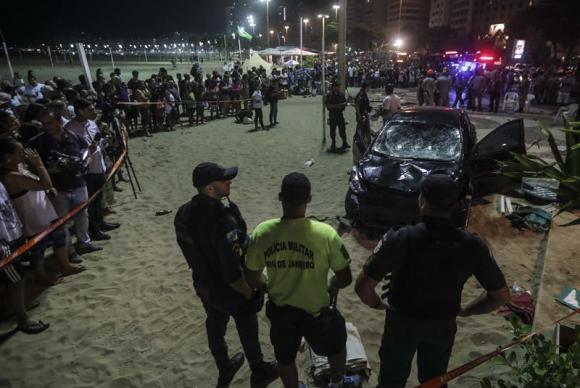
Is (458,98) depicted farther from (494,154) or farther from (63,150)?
(63,150)

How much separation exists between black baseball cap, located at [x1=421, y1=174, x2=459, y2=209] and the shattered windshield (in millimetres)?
4236

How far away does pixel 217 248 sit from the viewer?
266 cm

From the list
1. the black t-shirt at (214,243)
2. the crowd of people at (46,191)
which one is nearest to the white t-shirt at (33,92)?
the crowd of people at (46,191)

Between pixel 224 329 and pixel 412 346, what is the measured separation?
1.60 m

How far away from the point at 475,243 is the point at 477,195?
15.7 ft

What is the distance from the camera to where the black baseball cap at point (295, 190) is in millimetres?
2365

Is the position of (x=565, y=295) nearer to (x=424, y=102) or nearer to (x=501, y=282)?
(x=501, y=282)

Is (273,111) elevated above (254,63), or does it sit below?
below

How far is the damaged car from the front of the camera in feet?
18.2

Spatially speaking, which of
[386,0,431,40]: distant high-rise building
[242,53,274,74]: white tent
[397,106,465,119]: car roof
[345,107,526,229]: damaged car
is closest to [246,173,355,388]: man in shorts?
[345,107,526,229]: damaged car

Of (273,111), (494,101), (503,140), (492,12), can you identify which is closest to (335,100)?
(273,111)

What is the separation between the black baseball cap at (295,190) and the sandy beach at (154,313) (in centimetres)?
202

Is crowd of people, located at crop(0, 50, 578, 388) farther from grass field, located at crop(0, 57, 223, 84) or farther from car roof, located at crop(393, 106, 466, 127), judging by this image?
grass field, located at crop(0, 57, 223, 84)

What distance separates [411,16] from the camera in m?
154
